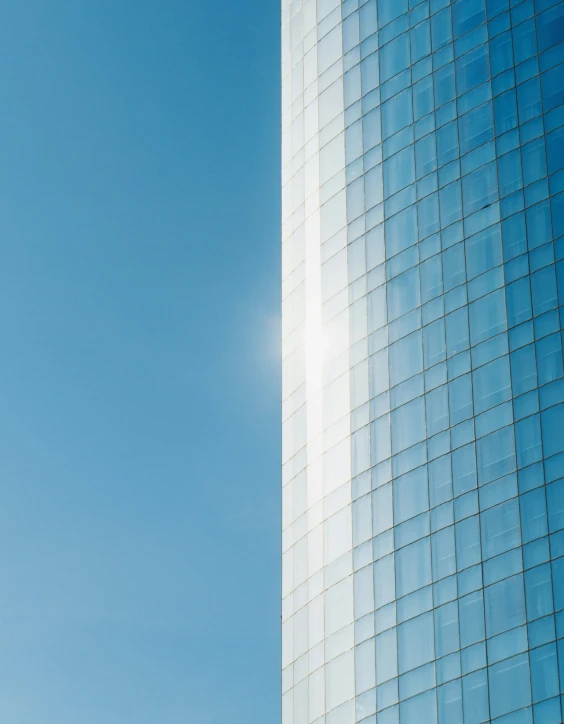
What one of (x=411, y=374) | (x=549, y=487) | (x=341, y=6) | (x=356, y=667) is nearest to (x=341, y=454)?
(x=411, y=374)

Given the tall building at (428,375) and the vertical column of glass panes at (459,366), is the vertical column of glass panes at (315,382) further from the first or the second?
the vertical column of glass panes at (459,366)

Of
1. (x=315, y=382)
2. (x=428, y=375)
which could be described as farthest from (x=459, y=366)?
(x=315, y=382)

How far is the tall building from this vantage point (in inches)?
3162

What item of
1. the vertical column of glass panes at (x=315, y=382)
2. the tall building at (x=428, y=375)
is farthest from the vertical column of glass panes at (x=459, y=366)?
the vertical column of glass panes at (x=315, y=382)

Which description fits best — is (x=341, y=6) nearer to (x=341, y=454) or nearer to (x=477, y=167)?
(x=477, y=167)

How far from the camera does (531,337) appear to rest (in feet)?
274

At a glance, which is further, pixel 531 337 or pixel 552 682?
pixel 531 337

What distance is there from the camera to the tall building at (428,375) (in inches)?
3162

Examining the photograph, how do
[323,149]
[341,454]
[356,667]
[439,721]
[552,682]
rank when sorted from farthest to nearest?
[323,149] < [341,454] < [356,667] < [439,721] < [552,682]

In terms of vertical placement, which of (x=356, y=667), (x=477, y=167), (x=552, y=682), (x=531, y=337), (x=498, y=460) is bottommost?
(x=552, y=682)

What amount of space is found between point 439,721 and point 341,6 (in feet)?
166

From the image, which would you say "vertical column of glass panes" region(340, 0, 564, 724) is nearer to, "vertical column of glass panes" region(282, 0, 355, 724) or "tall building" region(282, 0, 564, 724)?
"tall building" region(282, 0, 564, 724)

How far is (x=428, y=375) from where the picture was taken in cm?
8988

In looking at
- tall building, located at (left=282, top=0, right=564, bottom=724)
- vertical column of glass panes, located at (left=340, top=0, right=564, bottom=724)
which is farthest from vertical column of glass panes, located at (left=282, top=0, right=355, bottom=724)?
vertical column of glass panes, located at (left=340, top=0, right=564, bottom=724)
